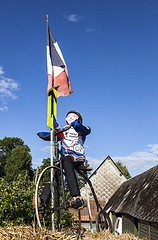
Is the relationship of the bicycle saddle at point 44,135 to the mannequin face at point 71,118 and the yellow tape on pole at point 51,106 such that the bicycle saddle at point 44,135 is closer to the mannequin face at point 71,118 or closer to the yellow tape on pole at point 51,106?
the yellow tape on pole at point 51,106

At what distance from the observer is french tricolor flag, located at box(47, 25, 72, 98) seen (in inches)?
251

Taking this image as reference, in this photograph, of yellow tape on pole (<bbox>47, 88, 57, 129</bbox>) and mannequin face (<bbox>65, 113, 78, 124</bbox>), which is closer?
yellow tape on pole (<bbox>47, 88, 57, 129</bbox>)

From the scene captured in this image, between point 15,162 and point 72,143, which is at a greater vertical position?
point 15,162

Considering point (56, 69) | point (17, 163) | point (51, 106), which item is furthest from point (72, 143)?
point (17, 163)

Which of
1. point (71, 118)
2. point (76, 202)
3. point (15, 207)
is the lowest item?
point (76, 202)

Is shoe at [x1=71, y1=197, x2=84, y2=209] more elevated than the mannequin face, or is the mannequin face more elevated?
the mannequin face

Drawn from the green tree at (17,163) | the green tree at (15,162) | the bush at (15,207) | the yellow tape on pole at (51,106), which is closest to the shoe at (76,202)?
the yellow tape on pole at (51,106)

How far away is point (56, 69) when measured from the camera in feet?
21.2

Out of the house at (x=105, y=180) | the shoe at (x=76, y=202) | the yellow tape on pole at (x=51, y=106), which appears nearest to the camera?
the shoe at (x=76, y=202)

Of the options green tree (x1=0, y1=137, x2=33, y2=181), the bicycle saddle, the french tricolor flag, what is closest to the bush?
the bicycle saddle

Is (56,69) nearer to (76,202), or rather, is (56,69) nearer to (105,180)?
(76,202)

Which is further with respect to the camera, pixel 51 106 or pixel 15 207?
pixel 15 207

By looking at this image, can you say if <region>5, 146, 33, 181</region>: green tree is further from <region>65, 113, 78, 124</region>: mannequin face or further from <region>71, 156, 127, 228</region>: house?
<region>65, 113, 78, 124</region>: mannequin face

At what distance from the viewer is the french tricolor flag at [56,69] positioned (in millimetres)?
6367
